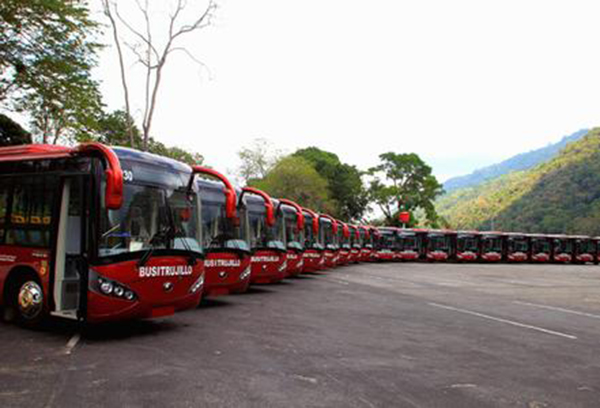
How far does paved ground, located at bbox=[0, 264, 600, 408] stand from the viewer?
548 cm

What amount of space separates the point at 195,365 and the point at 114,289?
1.83 m

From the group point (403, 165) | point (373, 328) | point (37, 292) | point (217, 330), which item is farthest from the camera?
point (403, 165)

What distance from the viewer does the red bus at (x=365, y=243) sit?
136 feet

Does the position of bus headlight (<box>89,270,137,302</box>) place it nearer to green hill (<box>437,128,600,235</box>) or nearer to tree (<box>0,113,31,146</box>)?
tree (<box>0,113,31,146</box>)

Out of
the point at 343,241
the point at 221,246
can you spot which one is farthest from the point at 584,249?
the point at 221,246

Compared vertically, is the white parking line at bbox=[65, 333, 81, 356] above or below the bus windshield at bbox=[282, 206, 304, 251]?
below

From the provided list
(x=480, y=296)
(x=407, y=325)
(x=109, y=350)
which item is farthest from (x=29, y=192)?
(x=480, y=296)

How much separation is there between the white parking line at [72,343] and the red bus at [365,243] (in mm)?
32773

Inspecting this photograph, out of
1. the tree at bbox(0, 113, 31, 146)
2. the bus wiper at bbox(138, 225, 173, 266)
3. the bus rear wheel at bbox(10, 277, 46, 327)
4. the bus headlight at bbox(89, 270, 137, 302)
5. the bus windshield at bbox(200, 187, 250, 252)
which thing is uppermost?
the tree at bbox(0, 113, 31, 146)

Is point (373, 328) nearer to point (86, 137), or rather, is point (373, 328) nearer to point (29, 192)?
point (29, 192)

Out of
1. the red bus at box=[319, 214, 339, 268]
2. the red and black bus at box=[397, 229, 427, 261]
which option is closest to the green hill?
the red and black bus at box=[397, 229, 427, 261]

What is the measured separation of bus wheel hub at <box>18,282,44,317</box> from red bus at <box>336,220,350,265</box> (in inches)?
920

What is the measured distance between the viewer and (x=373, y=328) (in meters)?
10.1

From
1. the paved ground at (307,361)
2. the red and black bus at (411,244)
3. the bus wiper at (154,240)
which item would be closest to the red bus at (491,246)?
the red and black bus at (411,244)
